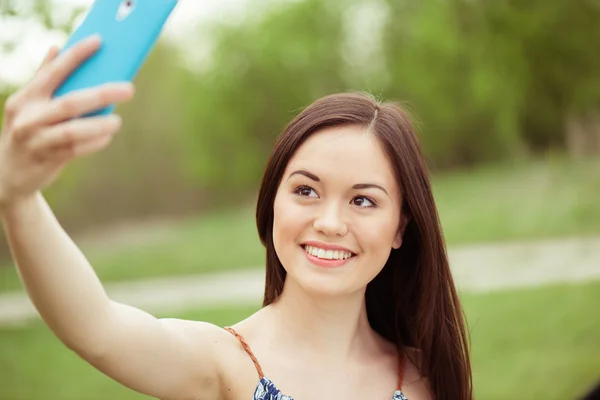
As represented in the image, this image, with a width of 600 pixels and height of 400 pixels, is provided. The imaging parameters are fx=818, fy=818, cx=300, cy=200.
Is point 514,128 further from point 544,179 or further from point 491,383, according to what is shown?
point 491,383

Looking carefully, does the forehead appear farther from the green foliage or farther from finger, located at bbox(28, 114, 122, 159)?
the green foliage

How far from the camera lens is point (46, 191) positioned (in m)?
10.4

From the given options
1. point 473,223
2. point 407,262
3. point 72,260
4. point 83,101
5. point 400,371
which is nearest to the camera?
point 83,101

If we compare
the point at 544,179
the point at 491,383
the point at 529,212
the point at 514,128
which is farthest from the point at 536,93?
the point at 491,383

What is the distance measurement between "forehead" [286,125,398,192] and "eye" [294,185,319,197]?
0.15 ft

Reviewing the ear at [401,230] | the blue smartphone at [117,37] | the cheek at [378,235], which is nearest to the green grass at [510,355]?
the ear at [401,230]

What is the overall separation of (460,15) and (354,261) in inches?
541

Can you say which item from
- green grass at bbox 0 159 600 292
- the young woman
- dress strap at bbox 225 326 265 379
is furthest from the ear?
green grass at bbox 0 159 600 292

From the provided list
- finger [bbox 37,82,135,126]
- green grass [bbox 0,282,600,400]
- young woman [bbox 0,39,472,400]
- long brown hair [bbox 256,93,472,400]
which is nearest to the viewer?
finger [bbox 37,82,135,126]

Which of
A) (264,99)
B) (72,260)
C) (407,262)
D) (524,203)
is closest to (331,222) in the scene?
(407,262)

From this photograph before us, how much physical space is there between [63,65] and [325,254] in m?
0.98

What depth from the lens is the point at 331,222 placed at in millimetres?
1996

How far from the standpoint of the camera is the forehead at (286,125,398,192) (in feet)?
6.79

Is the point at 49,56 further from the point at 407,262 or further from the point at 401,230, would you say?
the point at 407,262
